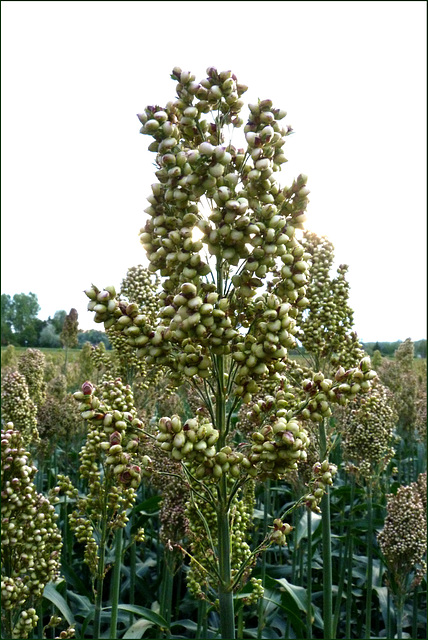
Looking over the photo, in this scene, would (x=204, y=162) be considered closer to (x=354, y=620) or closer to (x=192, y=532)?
(x=192, y=532)

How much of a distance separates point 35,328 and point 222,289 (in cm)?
4348

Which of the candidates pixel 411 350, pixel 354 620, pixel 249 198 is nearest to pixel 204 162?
pixel 249 198

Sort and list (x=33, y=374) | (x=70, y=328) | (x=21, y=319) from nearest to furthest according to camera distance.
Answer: (x=33, y=374), (x=70, y=328), (x=21, y=319)

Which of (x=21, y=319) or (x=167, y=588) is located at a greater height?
(x=21, y=319)

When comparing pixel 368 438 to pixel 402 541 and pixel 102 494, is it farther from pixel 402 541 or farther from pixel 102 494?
pixel 102 494

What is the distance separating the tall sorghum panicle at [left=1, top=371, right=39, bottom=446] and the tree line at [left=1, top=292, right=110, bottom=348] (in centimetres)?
348

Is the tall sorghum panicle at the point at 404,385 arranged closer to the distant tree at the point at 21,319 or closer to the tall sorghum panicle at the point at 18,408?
the tall sorghum panicle at the point at 18,408

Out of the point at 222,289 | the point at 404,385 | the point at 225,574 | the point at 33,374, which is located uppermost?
the point at 222,289

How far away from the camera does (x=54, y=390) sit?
26.3 ft

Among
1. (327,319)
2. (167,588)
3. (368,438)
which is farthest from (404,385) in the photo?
(167,588)

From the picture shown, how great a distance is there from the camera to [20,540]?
263 cm

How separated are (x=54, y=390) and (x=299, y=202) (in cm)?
673

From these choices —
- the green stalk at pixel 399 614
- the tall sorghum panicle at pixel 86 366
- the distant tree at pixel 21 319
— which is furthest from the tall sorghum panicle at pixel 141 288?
the distant tree at pixel 21 319

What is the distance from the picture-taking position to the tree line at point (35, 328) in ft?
37.0
